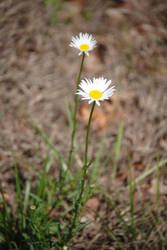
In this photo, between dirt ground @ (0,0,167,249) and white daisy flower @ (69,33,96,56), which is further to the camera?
dirt ground @ (0,0,167,249)

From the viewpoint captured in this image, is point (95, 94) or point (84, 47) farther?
point (84, 47)

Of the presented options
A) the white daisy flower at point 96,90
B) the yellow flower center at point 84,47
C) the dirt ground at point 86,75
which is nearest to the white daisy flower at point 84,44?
the yellow flower center at point 84,47

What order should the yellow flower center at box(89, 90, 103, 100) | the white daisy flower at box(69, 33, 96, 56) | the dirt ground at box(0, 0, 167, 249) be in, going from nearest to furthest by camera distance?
the yellow flower center at box(89, 90, 103, 100) → the white daisy flower at box(69, 33, 96, 56) → the dirt ground at box(0, 0, 167, 249)

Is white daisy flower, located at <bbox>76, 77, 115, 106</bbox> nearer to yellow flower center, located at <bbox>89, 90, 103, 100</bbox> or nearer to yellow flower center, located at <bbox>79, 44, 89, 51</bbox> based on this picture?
yellow flower center, located at <bbox>89, 90, 103, 100</bbox>

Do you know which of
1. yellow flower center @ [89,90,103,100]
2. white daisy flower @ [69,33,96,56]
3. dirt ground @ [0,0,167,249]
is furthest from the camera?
dirt ground @ [0,0,167,249]

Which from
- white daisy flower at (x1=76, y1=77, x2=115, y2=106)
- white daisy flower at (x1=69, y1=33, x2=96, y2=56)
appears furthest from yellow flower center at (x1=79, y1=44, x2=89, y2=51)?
white daisy flower at (x1=76, y1=77, x2=115, y2=106)

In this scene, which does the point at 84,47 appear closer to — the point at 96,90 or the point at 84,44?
the point at 84,44

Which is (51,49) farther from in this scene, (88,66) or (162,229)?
(162,229)

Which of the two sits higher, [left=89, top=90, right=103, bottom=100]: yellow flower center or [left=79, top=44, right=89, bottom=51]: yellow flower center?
[left=79, top=44, right=89, bottom=51]: yellow flower center

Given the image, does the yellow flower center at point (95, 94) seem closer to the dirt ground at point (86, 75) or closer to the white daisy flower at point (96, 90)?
the white daisy flower at point (96, 90)

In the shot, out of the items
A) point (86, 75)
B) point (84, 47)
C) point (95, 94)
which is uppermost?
point (86, 75)

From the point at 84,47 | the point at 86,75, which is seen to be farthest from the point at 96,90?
the point at 86,75
